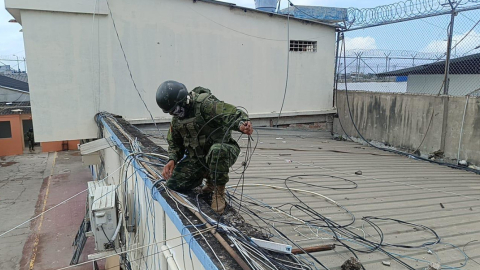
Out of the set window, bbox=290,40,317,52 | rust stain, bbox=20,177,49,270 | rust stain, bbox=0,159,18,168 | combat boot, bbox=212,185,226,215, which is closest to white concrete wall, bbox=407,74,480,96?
window, bbox=290,40,317,52

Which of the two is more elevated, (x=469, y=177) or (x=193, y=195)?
(x=193, y=195)

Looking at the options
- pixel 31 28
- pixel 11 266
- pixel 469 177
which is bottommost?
pixel 11 266

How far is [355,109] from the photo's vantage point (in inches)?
368

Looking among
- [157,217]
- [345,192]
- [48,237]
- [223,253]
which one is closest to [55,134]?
[48,237]

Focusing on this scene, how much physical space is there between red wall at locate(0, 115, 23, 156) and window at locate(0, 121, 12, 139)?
20 cm

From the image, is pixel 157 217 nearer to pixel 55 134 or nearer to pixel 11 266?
pixel 55 134

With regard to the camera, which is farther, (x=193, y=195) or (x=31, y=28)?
(x=31, y=28)

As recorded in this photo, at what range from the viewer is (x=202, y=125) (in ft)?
9.21

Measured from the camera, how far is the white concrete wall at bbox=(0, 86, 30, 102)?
2364cm

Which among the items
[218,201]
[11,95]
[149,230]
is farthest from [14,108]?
[218,201]

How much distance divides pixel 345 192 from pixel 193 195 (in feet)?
7.33

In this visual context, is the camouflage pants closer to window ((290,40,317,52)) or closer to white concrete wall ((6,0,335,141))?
white concrete wall ((6,0,335,141))

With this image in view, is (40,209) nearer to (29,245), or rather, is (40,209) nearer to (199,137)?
(29,245)

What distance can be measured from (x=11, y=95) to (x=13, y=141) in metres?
5.86
